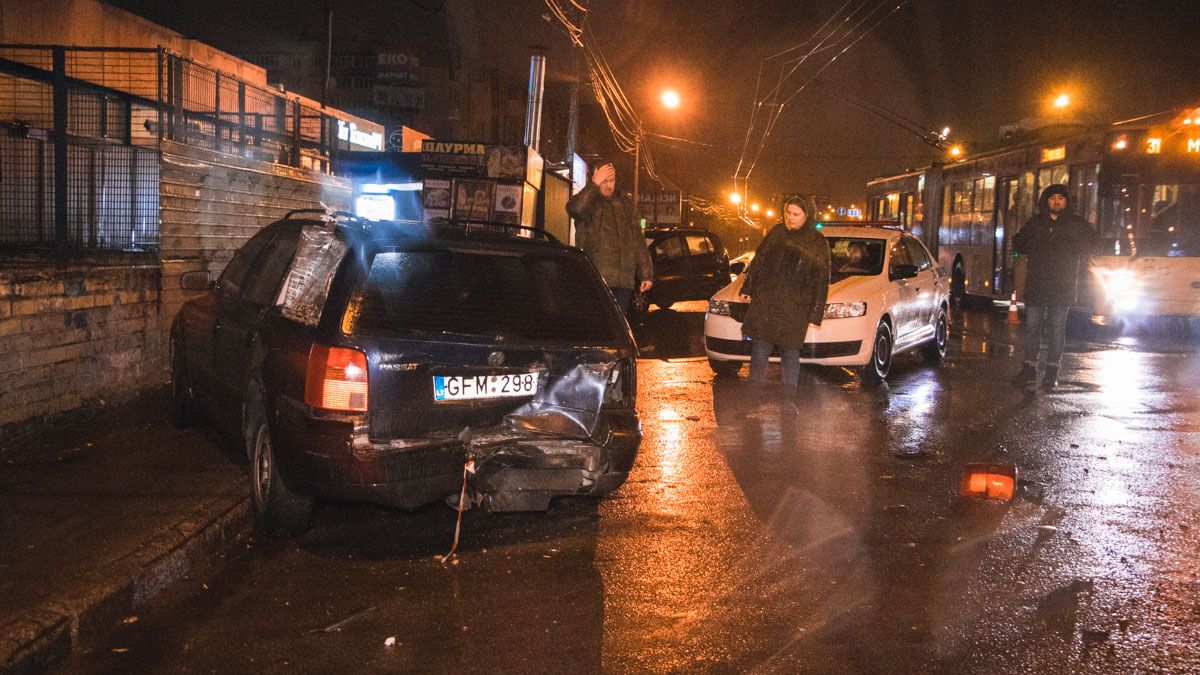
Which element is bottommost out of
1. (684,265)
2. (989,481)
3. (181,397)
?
(181,397)

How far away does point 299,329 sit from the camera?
18.0 ft

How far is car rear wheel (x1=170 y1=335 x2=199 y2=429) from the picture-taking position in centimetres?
801

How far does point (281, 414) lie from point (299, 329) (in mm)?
422

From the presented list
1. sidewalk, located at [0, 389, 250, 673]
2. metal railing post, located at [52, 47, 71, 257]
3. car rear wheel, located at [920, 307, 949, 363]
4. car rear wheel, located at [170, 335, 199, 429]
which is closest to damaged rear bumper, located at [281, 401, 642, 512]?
sidewalk, located at [0, 389, 250, 673]

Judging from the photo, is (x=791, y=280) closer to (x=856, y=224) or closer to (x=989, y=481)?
(x=989, y=481)

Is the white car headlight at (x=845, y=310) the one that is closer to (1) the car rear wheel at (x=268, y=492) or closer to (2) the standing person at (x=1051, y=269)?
(2) the standing person at (x=1051, y=269)

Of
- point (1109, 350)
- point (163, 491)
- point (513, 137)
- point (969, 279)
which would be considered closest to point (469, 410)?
point (163, 491)

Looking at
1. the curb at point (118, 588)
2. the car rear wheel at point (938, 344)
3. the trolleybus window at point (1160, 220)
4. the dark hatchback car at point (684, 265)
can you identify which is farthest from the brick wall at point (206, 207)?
the trolleybus window at point (1160, 220)

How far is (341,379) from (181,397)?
356cm

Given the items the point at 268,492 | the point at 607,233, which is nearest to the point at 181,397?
the point at 268,492

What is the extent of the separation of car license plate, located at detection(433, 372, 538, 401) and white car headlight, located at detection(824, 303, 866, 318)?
635 centimetres

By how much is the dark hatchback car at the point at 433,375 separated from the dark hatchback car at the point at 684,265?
50.0 feet

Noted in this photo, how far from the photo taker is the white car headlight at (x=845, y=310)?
36.9 ft

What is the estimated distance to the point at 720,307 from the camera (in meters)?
11.8
